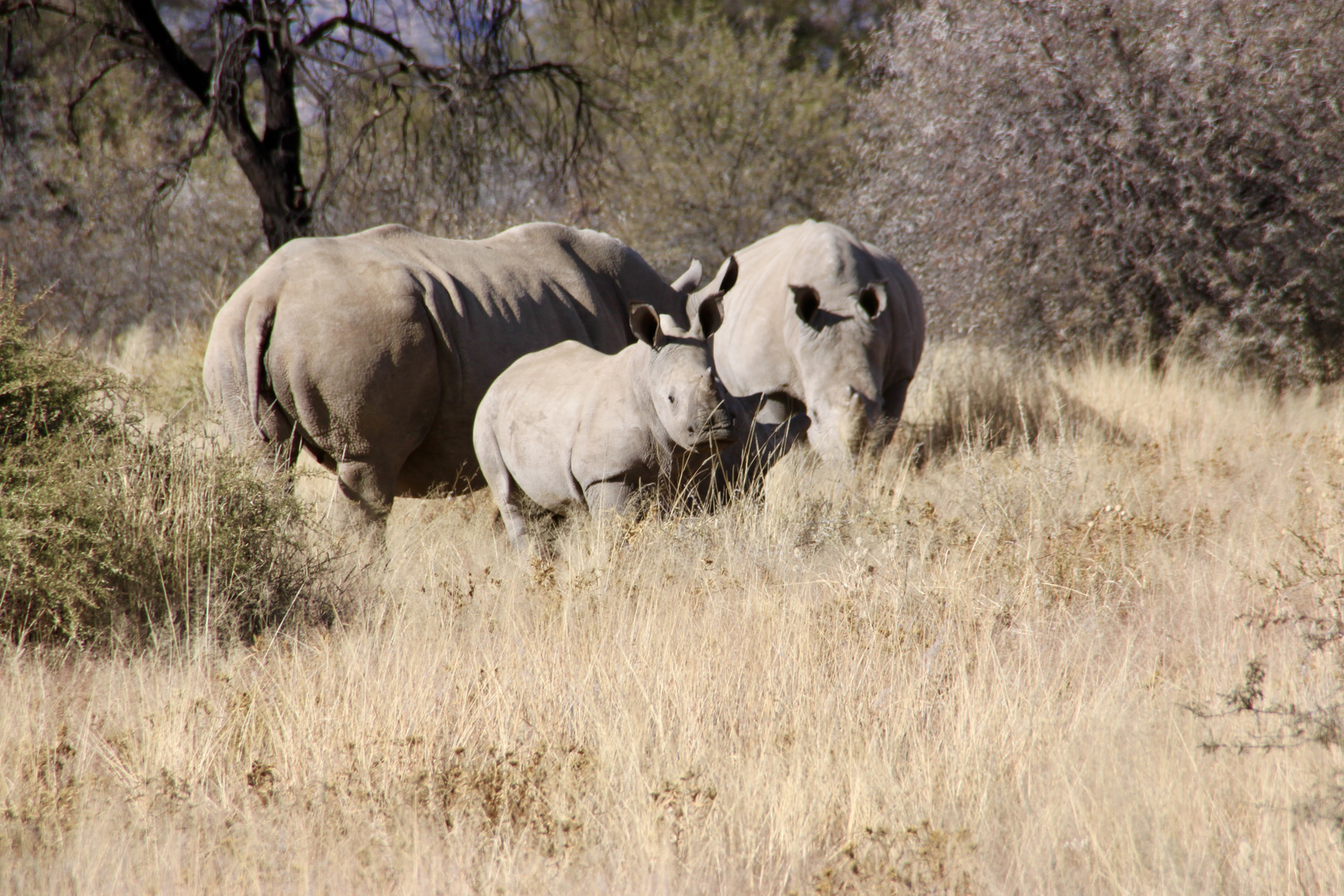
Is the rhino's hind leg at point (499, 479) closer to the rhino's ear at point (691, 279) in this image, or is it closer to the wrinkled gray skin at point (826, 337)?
the rhino's ear at point (691, 279)

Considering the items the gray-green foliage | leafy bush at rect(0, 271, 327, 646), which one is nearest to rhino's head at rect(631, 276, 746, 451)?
leafy bush at rect(0, 271, 327, 646)

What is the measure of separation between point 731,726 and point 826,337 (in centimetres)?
322

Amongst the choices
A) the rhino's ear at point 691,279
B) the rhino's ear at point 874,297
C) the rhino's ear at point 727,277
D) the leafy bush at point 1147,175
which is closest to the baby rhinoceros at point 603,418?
the rhino's ear at point 727,277

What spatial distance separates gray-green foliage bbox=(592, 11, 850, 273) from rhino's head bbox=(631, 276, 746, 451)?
11680 millimetres

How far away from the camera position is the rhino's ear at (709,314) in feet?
13.3

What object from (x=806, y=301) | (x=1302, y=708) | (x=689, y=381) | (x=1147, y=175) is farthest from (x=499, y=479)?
(x=1147, y=175)

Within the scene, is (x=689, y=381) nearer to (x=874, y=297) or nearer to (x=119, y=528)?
(x=119, y=528)

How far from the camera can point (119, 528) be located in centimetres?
380

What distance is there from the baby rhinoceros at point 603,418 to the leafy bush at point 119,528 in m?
0.93

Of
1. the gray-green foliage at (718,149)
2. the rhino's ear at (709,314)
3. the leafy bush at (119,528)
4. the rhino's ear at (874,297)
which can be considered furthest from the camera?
the gray-green foliage at (718,149)

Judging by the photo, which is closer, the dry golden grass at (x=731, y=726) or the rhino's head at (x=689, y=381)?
the dry golden grass at (x=731, y=726)

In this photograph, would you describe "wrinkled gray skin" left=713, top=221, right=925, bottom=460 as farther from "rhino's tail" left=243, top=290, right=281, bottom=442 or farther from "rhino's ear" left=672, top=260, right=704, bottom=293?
"rhino's tail" left=243, top=290, right=281, bottom=442

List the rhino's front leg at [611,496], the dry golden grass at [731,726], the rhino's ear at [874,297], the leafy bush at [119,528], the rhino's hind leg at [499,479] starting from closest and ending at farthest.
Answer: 1. the dry golden grass at [731,726]
2. the leafy bush at [119,528]
3. the rhino's front leg at [611,496]
4. the rhino's hind leg at [499,479]
5. the rhino's ear at [874,297]

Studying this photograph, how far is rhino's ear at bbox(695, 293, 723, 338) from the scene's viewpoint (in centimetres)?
406
